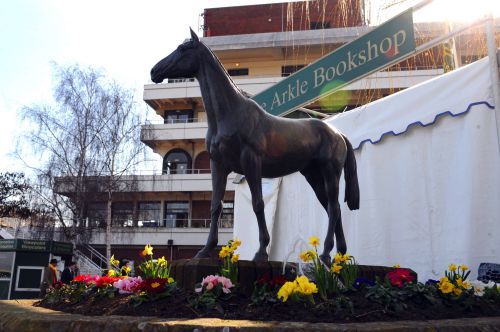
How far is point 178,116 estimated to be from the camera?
3450cm

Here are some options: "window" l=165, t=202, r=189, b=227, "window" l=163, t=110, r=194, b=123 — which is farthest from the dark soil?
"window" l=163, t=110, r=194, b=123

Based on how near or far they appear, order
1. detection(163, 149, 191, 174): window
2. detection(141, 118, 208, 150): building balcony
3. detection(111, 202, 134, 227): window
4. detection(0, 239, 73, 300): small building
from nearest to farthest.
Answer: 1. detection(0, 239, 73, 300): small building
2. detection(111, 202, 134, 227): window
3. detection(141, 118, 208, 150): building balcony
4. detection(163, 149, 191, 174): window

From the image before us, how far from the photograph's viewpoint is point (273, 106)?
24.8 feet

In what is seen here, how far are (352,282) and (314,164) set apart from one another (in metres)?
1.33

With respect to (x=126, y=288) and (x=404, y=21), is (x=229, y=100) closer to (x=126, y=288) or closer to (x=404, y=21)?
(x=126, y=288)

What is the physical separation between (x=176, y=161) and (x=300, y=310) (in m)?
32.4

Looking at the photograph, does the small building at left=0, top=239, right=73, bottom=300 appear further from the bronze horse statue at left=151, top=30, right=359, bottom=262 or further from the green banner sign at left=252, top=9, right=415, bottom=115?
the bronze horse statue at left=151, top=30, right=359, bottom=262

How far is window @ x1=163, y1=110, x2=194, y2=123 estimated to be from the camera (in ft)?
112

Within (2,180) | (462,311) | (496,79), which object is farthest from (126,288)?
(2,180)

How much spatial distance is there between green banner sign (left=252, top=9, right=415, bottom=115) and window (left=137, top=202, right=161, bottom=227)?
26808mm

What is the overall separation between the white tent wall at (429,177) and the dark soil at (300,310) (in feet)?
7.44

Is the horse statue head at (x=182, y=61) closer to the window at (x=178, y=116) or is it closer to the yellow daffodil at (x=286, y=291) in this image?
the yellow daffodil at (x=286, y=291)

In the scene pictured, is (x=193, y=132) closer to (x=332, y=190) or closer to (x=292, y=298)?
(x=332, y=190)

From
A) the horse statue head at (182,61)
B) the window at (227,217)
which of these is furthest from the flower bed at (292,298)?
the window at (227,217)
